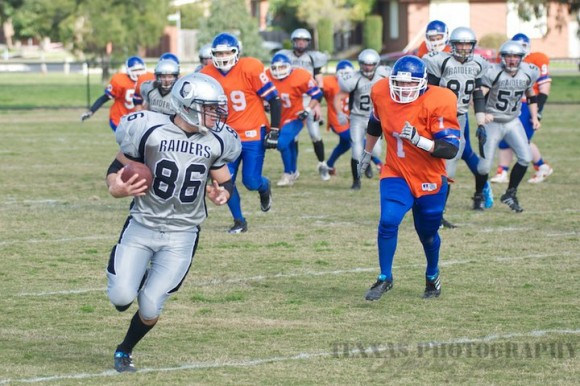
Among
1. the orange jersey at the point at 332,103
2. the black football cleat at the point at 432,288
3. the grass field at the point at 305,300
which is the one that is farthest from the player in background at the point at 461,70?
the orange jersey at the point at 332,103

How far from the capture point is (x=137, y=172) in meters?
6.09

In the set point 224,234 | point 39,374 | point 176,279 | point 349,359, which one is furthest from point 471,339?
point 224,234

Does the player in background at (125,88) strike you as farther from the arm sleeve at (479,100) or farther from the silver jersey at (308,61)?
the arm sleeve at (479,100)

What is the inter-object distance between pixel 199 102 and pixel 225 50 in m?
4.49

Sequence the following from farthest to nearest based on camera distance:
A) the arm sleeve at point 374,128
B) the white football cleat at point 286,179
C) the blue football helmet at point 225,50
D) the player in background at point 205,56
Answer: the white football cleat at point 286,179 < the player in background at point 205,56 < the blue football helmet at point 225,50 < the arm sleeve at point 374,128

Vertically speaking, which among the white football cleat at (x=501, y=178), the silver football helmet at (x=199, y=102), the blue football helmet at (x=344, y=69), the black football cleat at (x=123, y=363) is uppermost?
the silver football helmet at (x=199, y=102)

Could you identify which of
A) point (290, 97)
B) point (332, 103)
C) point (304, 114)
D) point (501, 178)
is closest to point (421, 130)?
point (304, 114)

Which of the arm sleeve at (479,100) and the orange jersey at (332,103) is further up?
the arm sleeve at (479,100)

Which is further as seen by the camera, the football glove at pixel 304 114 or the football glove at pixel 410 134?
the football glove at pixel 304 114

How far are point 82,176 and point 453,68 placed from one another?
616 centimetres

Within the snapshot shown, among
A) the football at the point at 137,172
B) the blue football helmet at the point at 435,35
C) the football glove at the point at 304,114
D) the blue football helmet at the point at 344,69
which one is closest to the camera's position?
the football at the point at 137,172

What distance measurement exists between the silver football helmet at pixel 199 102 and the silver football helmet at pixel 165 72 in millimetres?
5771

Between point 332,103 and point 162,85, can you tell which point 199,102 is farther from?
point 332,103

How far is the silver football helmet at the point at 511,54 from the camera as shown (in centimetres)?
1209
